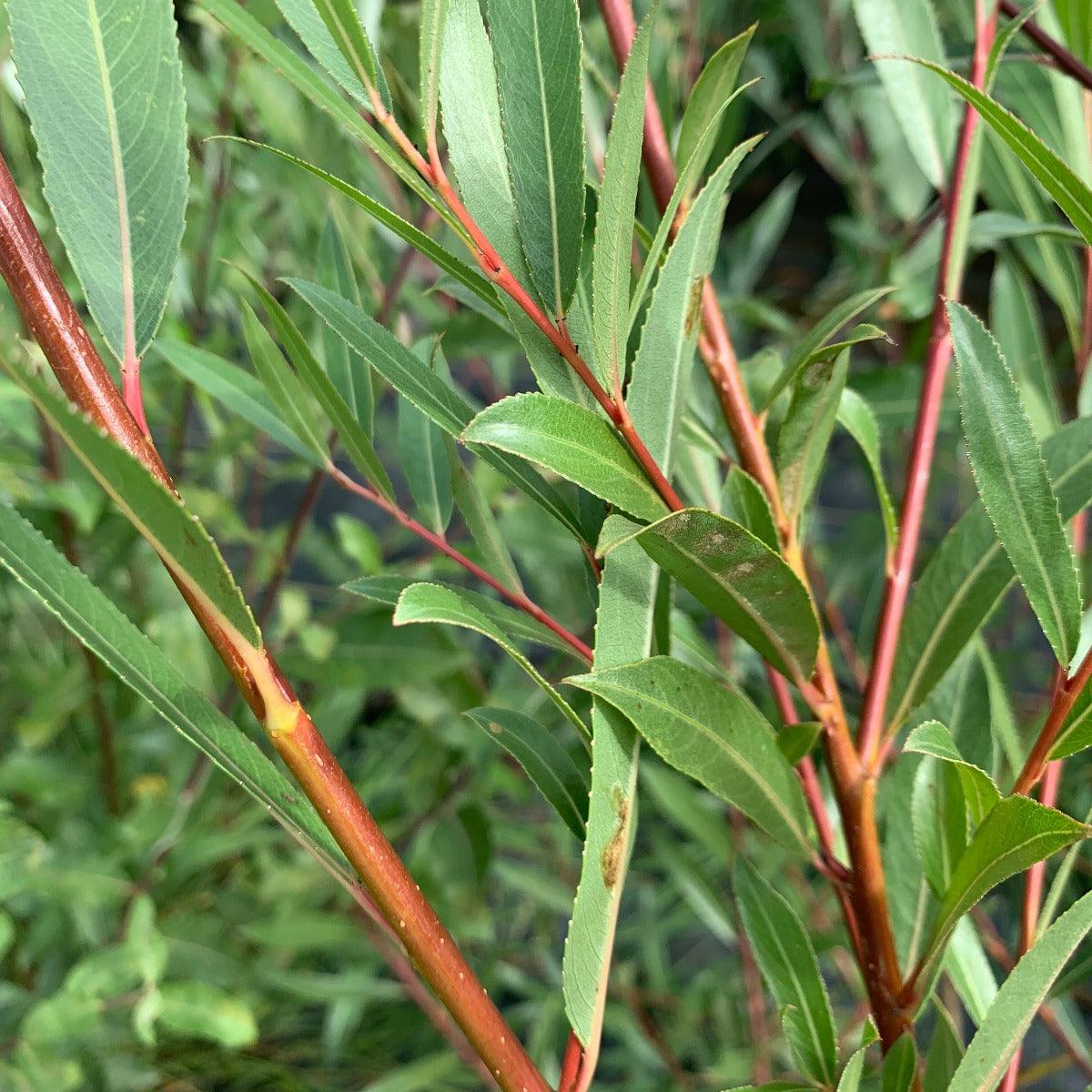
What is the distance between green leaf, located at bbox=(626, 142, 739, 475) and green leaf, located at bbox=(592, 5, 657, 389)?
2 centimetres

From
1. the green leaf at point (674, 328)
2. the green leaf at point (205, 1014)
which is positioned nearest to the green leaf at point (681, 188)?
the green leaf at point (674, 328)

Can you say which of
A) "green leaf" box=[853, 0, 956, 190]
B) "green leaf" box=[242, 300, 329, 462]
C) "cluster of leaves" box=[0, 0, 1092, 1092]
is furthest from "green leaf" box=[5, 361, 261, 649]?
"green leaf" box=[853, 0, 956, 190]

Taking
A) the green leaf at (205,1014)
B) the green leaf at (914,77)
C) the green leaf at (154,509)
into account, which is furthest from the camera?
the green leaf at (205,1014)

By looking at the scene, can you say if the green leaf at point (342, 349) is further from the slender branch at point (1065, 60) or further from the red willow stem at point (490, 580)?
the slender branch at point (1065, 60)

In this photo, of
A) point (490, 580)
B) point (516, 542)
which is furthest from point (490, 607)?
point (516, 542)

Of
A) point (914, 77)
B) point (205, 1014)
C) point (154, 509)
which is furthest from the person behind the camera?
point (205, 1014)

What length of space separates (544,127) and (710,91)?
71 mm

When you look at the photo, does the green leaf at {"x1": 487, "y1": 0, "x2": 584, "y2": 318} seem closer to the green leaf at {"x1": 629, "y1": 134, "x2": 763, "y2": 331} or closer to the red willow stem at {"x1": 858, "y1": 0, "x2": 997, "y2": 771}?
the green leaf at {"x1": 629, "y1": 134, "x2": 763, "y2": 331}

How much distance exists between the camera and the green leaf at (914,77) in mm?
341

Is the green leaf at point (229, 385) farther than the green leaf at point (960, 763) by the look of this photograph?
Yes

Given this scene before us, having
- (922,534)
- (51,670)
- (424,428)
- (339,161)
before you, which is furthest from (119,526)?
(922,534)

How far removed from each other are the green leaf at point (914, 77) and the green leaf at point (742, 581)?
203 millimetres

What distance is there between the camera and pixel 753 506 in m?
0.24

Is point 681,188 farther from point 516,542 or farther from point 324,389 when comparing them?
point 516,542
